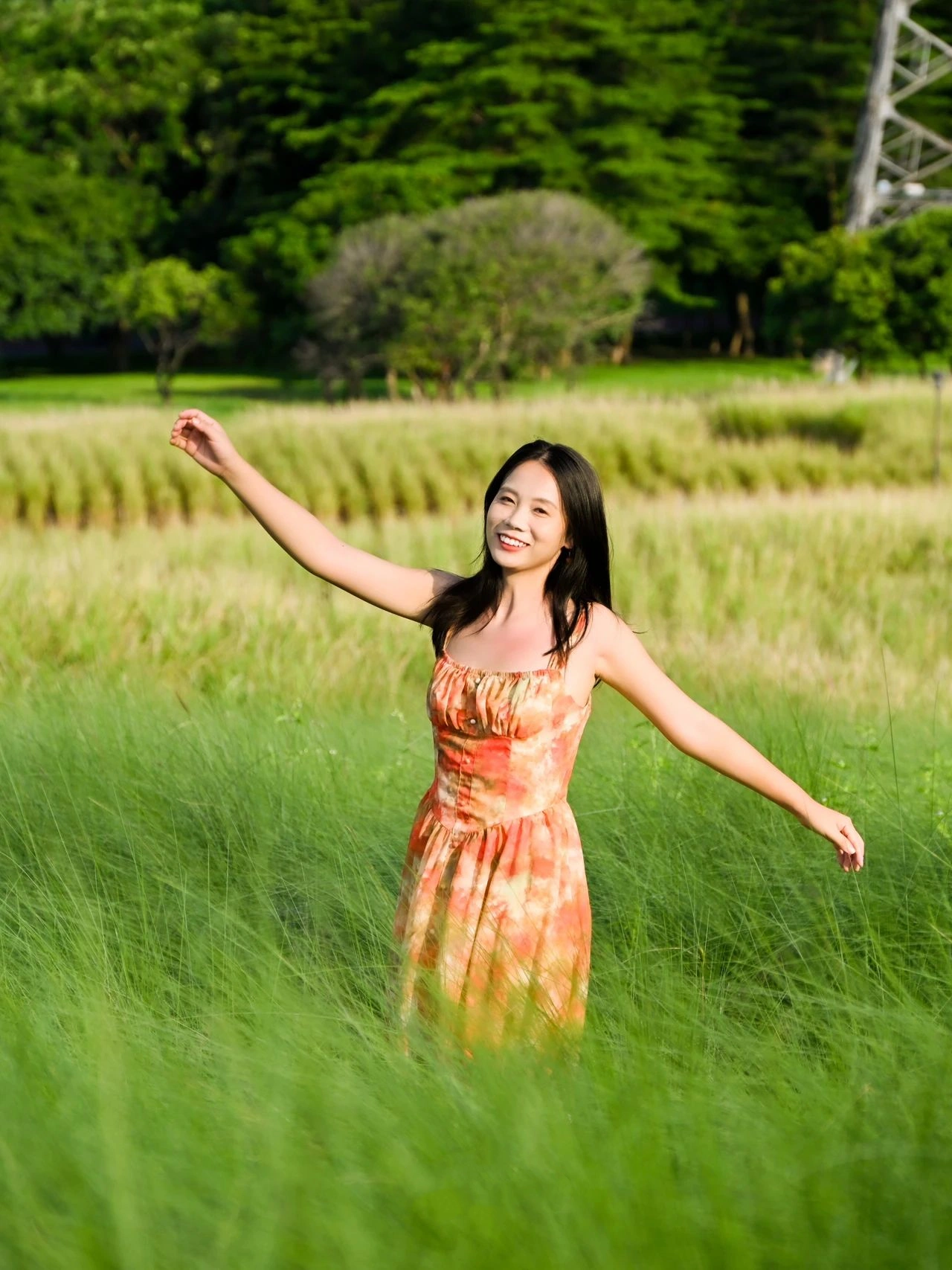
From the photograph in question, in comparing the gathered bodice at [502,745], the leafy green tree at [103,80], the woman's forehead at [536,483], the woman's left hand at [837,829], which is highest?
the leafy green tree at [103,80]

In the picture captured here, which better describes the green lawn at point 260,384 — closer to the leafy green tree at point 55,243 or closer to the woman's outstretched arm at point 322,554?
the leafy green tree at point 55,243

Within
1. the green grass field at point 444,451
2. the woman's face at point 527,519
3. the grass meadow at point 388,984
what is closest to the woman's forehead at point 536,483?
the woman's face at point 527,519

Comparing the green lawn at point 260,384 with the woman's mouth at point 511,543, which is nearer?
the woman's mouth at point 511,543

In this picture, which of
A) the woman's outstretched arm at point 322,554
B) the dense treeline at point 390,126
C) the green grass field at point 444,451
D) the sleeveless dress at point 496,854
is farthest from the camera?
the dense treeline at point 390,126

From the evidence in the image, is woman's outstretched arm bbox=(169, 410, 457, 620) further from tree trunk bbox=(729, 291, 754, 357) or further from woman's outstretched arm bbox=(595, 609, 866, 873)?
tree trunk bbox=(729, 291, 754, 357)

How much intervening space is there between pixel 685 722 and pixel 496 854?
14.0 inches

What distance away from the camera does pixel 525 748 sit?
2.30 metres

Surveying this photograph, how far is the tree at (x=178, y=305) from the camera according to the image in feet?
108

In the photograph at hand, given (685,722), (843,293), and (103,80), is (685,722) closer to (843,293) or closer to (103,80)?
Answer: (843,293)

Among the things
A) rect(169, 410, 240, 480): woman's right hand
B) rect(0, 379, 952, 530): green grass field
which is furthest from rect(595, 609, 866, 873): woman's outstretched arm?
rect(0, 379, 952, 530): green grass field

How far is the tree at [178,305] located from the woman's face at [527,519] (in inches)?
1185

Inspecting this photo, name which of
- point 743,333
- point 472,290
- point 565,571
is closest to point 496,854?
point 565,571

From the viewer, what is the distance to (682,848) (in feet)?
10.3

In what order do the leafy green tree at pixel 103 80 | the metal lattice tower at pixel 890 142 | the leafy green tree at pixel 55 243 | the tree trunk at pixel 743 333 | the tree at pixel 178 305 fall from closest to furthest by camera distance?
the metal lattice tower at pixel 890 142 < the tree at pixel 178 305 < the leafy green tree at pixel 55 243 < the leafy green tree at pixel 103 80 < the tree trunk at pixel 743 333
